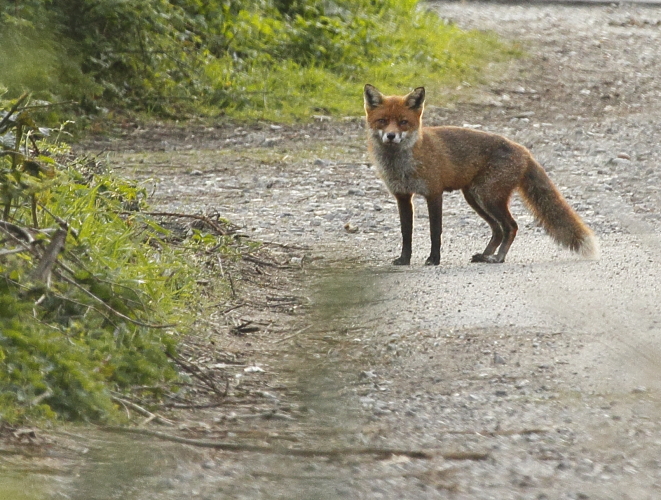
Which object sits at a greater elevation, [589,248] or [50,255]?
[50,255]

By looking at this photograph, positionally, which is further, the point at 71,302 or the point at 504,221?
the point at 504,221

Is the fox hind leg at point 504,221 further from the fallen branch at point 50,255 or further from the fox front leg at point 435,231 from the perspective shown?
the fallen branch at point 50,255

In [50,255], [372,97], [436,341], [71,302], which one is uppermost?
[372,97]

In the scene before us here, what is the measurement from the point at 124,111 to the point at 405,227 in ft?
18.6

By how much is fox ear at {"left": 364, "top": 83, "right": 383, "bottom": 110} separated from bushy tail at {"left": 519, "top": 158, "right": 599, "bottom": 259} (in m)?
1.04

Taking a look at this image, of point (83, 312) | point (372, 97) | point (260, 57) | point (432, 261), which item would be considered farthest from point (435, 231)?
point (260, 57)

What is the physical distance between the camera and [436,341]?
4.76m

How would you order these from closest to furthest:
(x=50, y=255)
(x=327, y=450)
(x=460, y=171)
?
1. (x=327, y=450)
2. (x=50, y=255)
3. (x=460, y=171)

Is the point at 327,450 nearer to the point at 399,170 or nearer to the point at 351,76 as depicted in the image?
the point at 399,170

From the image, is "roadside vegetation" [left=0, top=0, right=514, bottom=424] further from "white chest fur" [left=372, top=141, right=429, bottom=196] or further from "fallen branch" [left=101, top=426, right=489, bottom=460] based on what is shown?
"white chest fur" [left=372, top=141, right=429, bottom=196]

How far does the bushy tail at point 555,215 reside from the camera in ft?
21.4

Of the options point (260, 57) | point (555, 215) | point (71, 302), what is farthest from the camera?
point (260, 57)

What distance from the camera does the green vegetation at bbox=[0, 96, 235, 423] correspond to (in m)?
3.58

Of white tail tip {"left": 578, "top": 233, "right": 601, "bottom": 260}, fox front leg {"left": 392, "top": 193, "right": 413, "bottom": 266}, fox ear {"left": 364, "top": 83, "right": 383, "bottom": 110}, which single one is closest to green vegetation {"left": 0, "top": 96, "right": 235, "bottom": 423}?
fox front leg {"left": 392, "top": 193, "right": 413, "bottom": 266}
